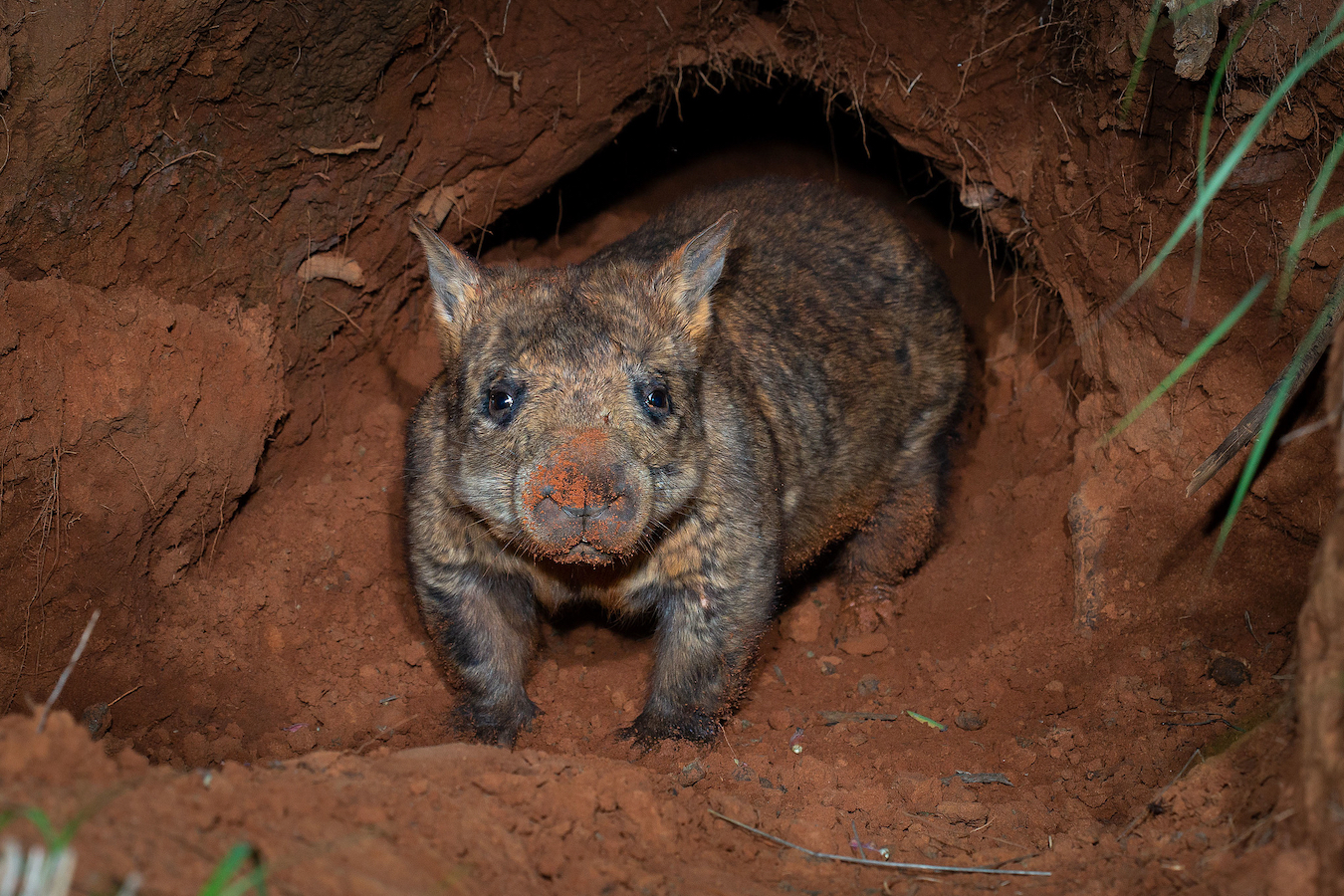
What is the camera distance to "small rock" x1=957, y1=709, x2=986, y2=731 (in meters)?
4.44

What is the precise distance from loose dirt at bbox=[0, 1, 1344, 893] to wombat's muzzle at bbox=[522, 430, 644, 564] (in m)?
0.73

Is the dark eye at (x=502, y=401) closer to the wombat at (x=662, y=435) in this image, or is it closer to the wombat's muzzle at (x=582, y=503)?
the wombat at (x=662, y=435)

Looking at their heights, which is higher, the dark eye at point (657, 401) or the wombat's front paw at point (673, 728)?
the dark eye at point (657, 401)

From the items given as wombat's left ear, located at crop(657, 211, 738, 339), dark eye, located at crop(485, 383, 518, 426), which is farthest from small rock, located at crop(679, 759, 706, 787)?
wombat's left ear, located at crop(657, 211, 738, 339)

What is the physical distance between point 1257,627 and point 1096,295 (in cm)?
175

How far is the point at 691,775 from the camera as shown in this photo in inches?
148

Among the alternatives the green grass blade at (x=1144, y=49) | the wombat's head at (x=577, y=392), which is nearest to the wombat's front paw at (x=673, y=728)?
the wombat's head at (x=577, y=392)

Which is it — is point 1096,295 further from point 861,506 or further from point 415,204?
point 415,204

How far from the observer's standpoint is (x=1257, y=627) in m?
3.94

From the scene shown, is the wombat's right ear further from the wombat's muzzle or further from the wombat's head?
the wombat's muzzle

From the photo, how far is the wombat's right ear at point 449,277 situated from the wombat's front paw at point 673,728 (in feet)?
6.02

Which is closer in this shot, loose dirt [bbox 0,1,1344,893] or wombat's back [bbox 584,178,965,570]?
loose dirt [bbox 0,1,1344,893]

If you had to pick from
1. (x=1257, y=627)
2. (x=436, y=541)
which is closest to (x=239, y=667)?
(x=436, y=541)

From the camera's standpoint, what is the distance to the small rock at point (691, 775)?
373 centimetres
